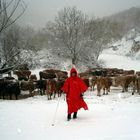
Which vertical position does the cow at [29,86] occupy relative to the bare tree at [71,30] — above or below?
below

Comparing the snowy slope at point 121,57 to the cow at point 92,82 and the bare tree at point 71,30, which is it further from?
the cow at point 92,82

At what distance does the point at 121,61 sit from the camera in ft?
133

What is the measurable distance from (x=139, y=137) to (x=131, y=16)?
89.1 m

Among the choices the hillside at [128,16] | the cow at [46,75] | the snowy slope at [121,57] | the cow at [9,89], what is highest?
the hillside at [128,16]

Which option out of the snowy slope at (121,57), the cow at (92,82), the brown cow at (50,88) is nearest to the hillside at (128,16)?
the snowy slope at (121,57)

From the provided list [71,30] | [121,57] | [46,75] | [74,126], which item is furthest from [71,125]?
[121,57]

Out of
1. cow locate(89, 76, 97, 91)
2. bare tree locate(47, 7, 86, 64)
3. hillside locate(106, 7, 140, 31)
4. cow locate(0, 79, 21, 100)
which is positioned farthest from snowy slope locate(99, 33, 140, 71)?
hillside locate(106, 7, 140, 31)

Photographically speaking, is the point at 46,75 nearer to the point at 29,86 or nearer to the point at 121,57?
the point at 29,86

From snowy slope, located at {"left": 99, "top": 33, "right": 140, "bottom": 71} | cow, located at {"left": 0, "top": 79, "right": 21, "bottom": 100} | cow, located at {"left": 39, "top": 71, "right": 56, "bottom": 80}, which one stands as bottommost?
cow, located at {"left": 0, "top": 79, "right": 21, "bottom": 100}

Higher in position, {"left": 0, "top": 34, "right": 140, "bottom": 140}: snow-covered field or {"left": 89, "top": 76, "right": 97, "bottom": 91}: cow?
{"left": 89, "top": 76, "right": 97, "bottom": 91}: cow

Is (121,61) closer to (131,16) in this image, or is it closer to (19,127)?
(19,127)

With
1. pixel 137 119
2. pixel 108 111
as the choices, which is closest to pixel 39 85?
pixel 108 111

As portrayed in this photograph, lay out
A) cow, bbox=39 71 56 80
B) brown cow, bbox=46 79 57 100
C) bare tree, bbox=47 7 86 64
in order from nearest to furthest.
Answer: brown cow, bbox=46 79 57 100 < cow, bbox=39 71 56 80 < bare tree, bbox=47 7 86 64

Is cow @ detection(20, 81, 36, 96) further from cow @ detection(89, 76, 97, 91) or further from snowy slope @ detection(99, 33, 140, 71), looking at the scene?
snowy slope @ detection(99, 33, 140, 71)
